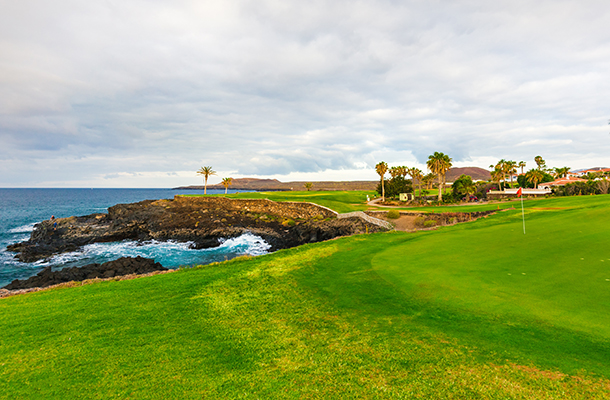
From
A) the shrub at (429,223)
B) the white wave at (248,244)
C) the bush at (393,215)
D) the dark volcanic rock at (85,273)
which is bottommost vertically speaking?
the white wave at (248,244)

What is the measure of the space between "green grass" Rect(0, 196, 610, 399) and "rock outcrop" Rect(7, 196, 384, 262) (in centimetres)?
2063

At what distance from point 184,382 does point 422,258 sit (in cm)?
1058

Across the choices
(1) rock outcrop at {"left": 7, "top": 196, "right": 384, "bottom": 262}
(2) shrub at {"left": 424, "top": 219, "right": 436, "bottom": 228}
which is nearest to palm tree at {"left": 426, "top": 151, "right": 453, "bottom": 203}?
(2) shrub at {"left": 424, "top": 219, "right": 436, "bottom": 228}

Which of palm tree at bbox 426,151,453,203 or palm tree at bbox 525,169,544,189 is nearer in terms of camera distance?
palm tree at bbox 426,151,453,203

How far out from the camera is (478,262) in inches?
428

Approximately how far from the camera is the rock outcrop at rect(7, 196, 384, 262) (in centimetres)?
3416

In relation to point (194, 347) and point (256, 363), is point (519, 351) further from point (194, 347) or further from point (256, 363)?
point (194, 347)

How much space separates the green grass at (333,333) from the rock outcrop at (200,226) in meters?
20.6

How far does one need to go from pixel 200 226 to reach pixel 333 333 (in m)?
38.0

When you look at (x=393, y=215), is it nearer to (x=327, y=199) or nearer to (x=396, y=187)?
(x=327, y=199)

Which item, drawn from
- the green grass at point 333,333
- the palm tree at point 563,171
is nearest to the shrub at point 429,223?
the green grass at point 333,333

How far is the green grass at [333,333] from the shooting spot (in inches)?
183

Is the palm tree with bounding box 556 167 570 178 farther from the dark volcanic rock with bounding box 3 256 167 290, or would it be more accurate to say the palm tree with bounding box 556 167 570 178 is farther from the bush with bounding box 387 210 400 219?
the dark volcanic rock with bounding box 3 256 167 290

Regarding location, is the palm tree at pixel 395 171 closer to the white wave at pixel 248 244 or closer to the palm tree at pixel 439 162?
the palm tree at pixel 439 162
